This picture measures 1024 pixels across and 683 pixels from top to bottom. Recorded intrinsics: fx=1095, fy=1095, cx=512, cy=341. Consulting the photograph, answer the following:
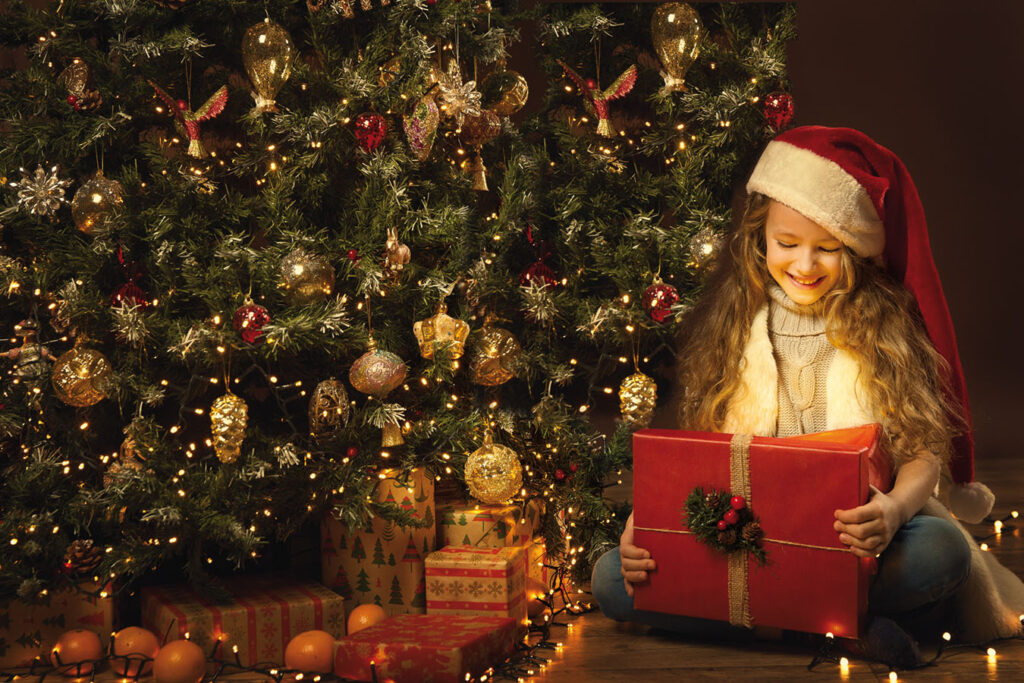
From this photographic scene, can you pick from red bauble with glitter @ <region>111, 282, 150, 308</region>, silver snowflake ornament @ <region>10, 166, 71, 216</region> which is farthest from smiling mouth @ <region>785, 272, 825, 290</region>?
silver snowflake ornament @ <region>10, 166, 71, 216</region>

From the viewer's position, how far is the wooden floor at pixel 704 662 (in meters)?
2.21

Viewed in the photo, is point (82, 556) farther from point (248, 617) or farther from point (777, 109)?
point (777, 109)

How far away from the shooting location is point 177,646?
2.28 meters

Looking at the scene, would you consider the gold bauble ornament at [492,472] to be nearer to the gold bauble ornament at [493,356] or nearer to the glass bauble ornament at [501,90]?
the gold bauble ornament at [493,356]

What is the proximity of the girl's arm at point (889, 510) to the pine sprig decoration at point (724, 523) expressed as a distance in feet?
0.54

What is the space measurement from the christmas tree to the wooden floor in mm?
329

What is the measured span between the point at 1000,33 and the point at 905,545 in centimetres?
302

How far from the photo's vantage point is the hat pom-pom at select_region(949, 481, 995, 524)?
2412 mm

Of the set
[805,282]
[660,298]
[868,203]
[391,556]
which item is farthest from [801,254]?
[391,556]

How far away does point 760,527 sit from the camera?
7.18 ft

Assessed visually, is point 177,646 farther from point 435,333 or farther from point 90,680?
point 435,333

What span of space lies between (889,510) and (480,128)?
127 cm

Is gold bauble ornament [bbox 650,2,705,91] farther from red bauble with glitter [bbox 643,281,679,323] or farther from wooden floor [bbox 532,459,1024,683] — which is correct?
wooden floor [bbox 532,459,1024,683]

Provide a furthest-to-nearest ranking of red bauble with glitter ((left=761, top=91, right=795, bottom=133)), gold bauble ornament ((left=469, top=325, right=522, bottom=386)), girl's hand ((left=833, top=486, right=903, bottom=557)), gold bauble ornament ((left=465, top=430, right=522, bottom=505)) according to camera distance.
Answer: red bauble with glitter ((left=761, top=91, right=795, bottom=133)), gold bauble ornament ((left=469, top=325, right=522, bottom=386)), gold bauble ornament ((left=465, top=430, right=522, bottom=505)), girl's hand ((left=833, top=486, right=903, bottom=557))
